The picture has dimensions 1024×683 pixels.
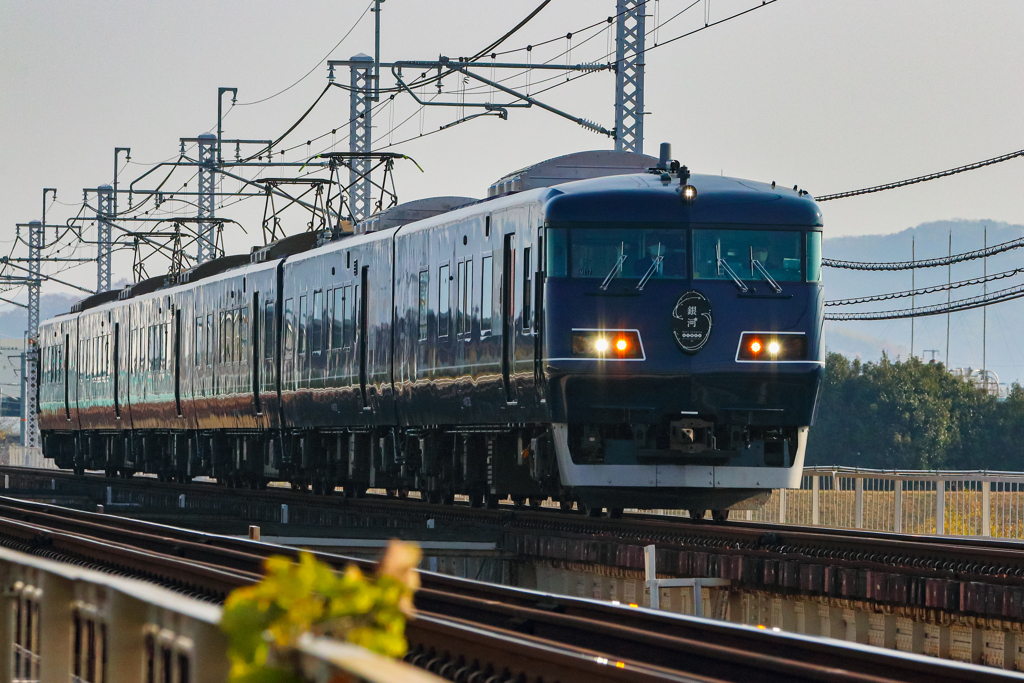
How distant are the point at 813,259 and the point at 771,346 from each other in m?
0.95

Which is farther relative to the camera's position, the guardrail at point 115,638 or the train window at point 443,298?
the train window at point 443,298

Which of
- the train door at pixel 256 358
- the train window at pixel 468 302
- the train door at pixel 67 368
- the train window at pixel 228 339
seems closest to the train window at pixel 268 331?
the train door at pixel 256 358

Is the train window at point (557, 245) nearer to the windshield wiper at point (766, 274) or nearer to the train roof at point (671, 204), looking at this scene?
the train roof at point (671, 204)

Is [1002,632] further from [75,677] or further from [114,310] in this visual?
[114,310]

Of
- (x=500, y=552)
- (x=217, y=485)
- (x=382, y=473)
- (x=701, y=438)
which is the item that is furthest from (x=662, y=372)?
(x=217, y=485)

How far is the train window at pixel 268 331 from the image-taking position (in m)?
26.7

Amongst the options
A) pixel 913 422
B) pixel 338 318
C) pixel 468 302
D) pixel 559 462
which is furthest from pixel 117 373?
pixel 913 422

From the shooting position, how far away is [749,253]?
A: 1631 cm

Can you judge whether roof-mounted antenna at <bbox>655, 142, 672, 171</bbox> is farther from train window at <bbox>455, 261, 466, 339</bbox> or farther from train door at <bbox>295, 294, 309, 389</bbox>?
train door at <bbox>295, 294, 309, 389</bbox>

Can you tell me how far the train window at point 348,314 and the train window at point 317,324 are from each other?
3.19 feet

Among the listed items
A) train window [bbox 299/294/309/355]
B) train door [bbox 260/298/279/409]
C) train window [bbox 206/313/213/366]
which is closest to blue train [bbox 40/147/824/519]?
train window [bbox 299/294/309/355]

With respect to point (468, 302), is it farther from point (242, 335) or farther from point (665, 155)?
point (242, 335)

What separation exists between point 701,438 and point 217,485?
18.5 metres

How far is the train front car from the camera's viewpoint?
15852mm
